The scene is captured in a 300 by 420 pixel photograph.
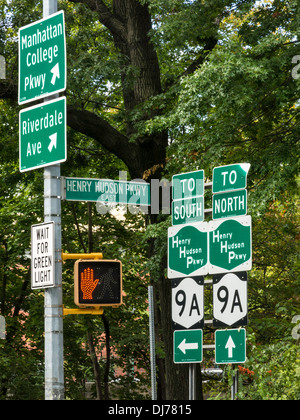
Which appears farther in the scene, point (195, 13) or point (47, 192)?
point (195, 13)

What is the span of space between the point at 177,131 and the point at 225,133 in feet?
5.43

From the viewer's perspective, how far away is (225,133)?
15852 millimetres

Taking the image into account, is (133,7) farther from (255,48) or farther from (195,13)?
(255,48)

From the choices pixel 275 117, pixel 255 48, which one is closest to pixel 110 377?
pixel 275 117

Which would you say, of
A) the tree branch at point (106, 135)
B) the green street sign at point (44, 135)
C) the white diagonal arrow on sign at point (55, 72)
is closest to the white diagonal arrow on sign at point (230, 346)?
the green street sign at point (44, 135)

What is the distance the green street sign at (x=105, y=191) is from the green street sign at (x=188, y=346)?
1613 millimetres

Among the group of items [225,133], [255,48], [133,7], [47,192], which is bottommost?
[47,192]

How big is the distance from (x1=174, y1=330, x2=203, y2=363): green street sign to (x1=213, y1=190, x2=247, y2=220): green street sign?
1.34m

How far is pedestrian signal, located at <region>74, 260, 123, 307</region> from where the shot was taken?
778 cm

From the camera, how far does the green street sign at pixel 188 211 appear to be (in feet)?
28.4

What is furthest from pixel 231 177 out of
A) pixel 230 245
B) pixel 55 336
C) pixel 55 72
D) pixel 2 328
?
pixel 2 328

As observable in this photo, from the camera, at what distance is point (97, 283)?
785 centimetres

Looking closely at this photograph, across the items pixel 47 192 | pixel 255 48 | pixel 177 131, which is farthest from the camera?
pixel 177 131
